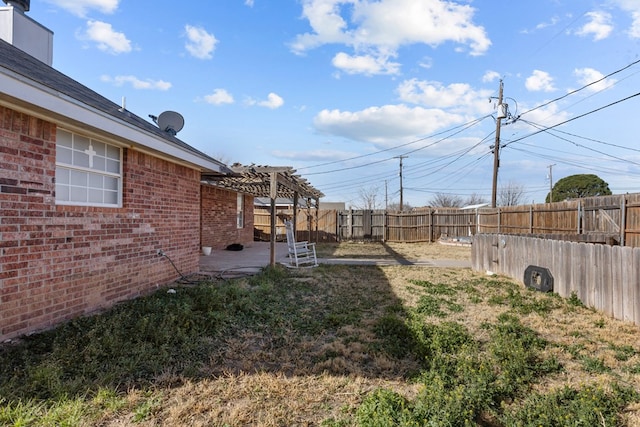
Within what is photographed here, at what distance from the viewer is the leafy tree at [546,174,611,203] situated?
2942 centimetres

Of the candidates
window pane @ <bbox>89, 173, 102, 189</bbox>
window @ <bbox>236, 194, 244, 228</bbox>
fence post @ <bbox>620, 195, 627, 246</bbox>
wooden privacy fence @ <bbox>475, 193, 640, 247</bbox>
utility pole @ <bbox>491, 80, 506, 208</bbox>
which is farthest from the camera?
utility pole @ <bbox>491, 80, 506, 208</bbox>

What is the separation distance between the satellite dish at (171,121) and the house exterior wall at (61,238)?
108 inches

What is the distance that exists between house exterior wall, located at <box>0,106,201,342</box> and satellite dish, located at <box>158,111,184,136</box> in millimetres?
2744

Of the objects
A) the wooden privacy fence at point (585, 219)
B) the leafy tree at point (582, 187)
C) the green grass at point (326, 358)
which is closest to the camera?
the green grass at point (326, 358)

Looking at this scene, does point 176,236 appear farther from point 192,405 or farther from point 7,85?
point 192,405

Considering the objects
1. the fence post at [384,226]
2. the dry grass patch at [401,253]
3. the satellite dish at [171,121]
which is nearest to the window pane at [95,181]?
the satellite dish at [171,121]

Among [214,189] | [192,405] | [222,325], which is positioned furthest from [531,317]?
[214,189]

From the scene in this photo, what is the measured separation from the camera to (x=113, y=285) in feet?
17.1

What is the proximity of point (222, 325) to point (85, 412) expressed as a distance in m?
2.09

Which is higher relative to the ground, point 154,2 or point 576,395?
point 154,2

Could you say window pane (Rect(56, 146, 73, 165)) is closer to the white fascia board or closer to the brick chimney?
the white fascia board

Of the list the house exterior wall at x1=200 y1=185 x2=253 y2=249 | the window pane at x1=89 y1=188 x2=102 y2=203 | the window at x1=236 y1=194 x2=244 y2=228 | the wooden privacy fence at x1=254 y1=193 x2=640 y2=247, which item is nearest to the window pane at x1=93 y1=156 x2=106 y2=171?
the window pane at x1=89 y1=188 x2=102 y2=203

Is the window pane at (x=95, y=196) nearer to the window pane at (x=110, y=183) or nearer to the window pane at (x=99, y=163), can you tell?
the window pane at (x=110, y=183)

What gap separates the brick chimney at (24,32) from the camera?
22.7ft
